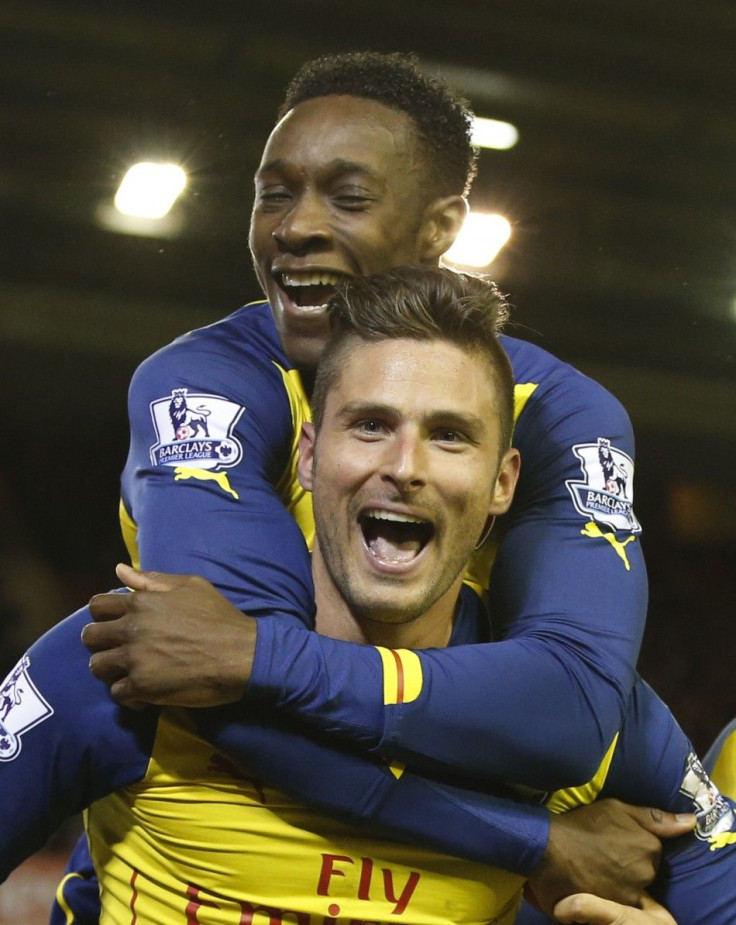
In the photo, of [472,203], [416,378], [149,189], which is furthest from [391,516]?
[149,189]

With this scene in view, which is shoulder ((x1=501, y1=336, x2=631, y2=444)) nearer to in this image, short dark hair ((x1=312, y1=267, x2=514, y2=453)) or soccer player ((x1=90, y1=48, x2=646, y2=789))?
soccer player ((x1=90, y1=48, x2=646, y2=789))

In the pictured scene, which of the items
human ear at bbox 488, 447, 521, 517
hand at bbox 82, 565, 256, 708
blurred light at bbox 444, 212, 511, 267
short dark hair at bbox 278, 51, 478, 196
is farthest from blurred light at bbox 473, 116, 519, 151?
hand at bbox 82, 565, 256, 708

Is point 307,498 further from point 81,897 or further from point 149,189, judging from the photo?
point 149,189

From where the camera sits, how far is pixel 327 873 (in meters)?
1.43

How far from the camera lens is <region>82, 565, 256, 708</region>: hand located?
1310 millimetres

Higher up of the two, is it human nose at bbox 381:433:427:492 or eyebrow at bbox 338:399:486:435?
eyebrow at bbox 338:399:486:435

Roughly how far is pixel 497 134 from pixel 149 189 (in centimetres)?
105

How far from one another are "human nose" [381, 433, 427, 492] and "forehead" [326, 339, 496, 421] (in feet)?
0.11

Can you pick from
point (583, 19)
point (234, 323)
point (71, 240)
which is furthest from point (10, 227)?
point (234, 323)

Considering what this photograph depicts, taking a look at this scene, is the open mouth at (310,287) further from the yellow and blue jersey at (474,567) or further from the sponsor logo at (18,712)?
the sponsor logo at (18,712)

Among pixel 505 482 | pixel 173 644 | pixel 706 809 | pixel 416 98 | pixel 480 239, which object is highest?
pixel 480 239

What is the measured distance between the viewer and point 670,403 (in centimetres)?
491

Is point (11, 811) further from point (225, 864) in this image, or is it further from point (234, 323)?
point (234, 323)

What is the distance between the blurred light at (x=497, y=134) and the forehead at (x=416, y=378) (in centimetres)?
249
